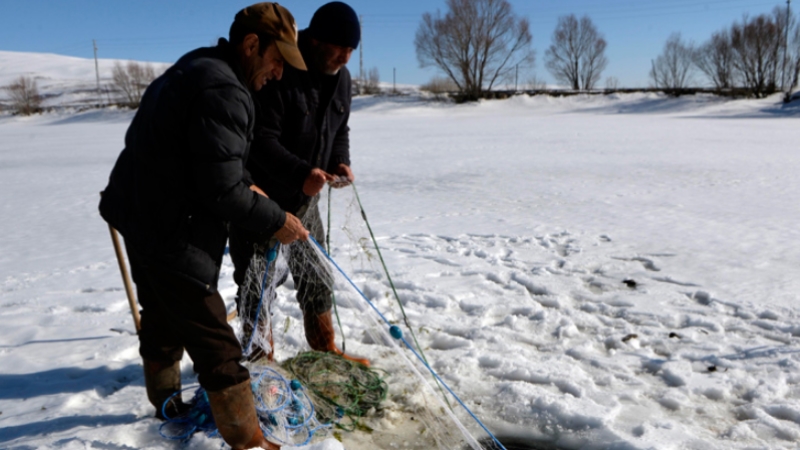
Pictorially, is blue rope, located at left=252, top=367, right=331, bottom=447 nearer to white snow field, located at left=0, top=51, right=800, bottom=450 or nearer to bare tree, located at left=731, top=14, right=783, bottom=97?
white snow field, located at left=0, top=51, right=800, bottom=450

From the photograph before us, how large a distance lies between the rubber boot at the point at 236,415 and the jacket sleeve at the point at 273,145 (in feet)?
3.19

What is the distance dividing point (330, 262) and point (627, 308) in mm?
2332

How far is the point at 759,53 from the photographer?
35.2m

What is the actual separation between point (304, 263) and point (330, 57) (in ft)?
3.31

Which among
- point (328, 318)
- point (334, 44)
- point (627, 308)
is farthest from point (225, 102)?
point (627, 308)

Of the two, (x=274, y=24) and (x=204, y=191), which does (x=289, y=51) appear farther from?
(x=204, y=191)

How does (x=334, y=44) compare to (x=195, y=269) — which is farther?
(x=334, y=44)

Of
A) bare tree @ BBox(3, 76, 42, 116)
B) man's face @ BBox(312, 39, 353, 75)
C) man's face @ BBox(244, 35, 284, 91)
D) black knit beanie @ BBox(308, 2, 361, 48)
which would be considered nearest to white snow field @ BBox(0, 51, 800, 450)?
man's face @ BBox(244, 35, 284, 91)

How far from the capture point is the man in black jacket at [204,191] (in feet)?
6.33

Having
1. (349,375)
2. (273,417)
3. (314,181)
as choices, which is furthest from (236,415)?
(314,181)

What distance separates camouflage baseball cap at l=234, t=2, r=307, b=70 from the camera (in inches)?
79.3

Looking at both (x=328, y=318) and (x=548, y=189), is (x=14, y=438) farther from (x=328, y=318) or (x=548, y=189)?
(x=548, y=189)

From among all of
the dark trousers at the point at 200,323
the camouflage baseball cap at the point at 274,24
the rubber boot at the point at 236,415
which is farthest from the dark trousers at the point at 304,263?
the camouflage baseball cap at the point at 274,24

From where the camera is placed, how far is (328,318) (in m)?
3.22
